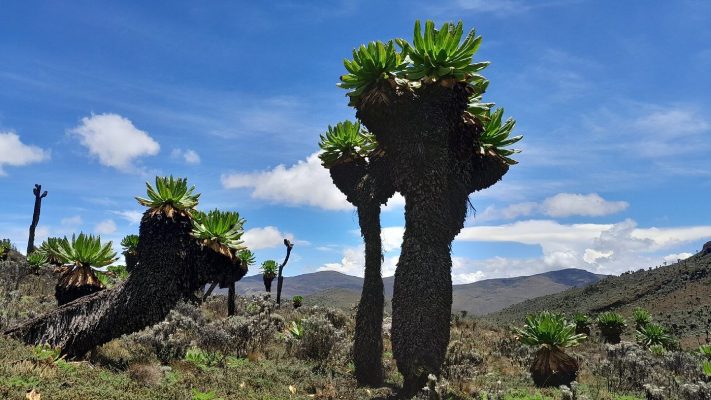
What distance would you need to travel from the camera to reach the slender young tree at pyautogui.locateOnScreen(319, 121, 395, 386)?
12.8m

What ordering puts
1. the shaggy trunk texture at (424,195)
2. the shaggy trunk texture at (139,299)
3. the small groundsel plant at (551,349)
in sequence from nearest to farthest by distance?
the shaggy trunk texture at (139,299)
the shaggy trunk texture at (424,195)
the small groundsel plant at (551,349)

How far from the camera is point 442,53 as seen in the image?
11391 millimetres

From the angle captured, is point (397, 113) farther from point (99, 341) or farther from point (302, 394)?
point (99, 341)

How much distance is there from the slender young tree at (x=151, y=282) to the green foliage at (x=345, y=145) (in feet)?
14.8

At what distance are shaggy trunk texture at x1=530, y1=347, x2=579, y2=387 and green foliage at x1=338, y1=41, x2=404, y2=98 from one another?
8640 mm

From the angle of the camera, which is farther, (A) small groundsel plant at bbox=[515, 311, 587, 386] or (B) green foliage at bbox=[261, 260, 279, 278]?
(B) green foliage at bbox=[261, 260, 279, 278]

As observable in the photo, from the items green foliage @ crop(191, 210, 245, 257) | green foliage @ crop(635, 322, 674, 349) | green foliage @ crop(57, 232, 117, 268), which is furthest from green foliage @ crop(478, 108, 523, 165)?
green foliage @ crop(635, 322, 674, 349)

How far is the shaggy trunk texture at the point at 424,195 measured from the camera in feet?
35.1

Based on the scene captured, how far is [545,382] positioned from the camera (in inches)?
484

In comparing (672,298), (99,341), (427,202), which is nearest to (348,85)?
(427,202)

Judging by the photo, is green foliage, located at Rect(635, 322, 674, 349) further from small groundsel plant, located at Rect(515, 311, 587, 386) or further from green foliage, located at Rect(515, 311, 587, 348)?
green foliage, located at Rect(515, 311, 587, 348)

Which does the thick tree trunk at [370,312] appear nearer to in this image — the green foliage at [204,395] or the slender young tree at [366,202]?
the slender young tree at [366,202]

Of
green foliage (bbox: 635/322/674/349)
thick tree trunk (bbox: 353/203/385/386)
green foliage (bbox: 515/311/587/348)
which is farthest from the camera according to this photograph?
green foliage (bbox: 635/322/674/349)

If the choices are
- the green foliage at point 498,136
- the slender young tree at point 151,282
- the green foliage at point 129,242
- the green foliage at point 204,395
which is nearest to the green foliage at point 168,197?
the slender young tree at point 151,282
